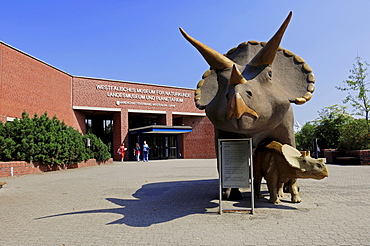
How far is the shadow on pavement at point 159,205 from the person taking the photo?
207 inches

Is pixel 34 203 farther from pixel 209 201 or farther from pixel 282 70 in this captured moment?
pixel 282 70

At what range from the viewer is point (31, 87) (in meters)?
22.2

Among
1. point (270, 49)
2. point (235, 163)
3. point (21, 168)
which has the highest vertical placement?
point (270, 49)

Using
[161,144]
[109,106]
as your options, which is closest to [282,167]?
[109,106]

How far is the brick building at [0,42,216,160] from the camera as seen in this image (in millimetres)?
20812

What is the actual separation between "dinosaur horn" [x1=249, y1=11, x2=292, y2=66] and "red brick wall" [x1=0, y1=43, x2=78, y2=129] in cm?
1872

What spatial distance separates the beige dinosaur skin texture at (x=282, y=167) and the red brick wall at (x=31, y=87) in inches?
700

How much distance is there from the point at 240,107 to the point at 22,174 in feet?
40.1

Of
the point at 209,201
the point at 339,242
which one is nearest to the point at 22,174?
the point at 209,201

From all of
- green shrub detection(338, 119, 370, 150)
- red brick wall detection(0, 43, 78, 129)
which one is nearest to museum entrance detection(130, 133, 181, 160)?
red brick wall detection(0, 43, 78, 129)

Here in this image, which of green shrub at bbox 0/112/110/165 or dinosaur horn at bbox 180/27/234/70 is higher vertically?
dinosaur horn at bbox 180/27/234/70

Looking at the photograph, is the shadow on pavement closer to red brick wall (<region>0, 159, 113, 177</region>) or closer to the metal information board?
the metal information board

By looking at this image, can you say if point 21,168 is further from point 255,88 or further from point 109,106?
point 109,106

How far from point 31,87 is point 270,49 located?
21.3 m
